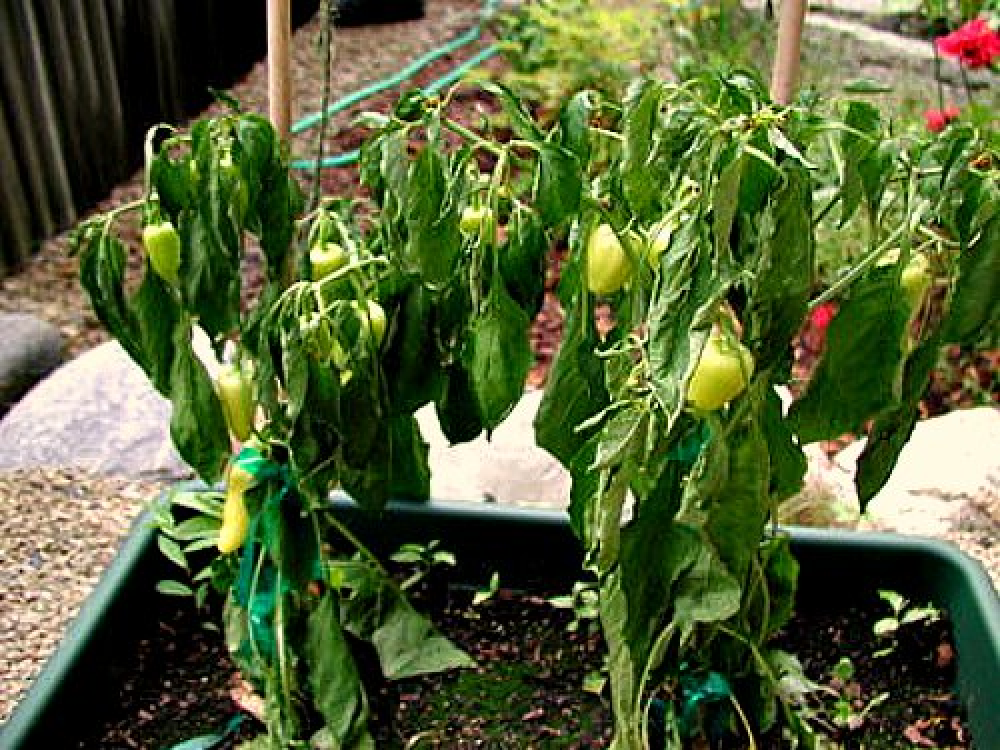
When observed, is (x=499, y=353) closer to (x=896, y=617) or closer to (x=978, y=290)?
(x=978, y=290)

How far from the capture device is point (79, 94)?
3521mm

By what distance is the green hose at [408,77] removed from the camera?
388 centimetres

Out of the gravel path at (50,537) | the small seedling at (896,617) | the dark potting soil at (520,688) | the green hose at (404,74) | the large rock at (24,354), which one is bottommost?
the green hose at (404,74)

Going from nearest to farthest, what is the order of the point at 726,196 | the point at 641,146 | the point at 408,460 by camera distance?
the point at 726,196, the point at 641,146, the point at 408,460

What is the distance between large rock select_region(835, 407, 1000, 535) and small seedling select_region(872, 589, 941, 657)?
49 cm

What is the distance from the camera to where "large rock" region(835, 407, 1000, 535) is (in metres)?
2.15

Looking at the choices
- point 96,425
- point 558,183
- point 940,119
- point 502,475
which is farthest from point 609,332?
point 940,119

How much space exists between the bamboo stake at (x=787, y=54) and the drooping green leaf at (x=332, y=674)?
709 millimetres

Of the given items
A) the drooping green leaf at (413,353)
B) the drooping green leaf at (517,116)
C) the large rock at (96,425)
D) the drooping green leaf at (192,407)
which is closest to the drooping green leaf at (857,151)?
the drooping green leaf at (517,116)

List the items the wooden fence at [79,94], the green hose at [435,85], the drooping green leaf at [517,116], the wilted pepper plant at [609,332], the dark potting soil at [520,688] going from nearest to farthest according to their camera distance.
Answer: the wilted pepper plant at [609,332]
the drooping green leaf at [517,116]
the dark potting soil at [520,688]
the wooden fence at [79,94]
the green hose at [435,85]

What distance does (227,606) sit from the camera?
1.43 meters

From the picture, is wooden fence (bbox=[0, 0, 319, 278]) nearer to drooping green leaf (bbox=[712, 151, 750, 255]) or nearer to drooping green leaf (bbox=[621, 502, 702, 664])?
drooping green leaf (bbox=[621, 502, 702, 664])

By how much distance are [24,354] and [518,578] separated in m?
1.55

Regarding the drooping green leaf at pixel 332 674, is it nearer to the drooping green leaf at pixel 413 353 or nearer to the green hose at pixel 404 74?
the drooping green leaf at pixel 413 353
